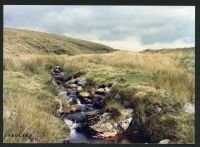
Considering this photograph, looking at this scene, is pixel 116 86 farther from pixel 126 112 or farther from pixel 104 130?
pixel 104 130

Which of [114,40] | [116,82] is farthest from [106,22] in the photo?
[116,82]

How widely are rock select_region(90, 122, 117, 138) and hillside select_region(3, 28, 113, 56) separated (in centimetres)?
95

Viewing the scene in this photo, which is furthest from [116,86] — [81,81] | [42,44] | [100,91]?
[42,44]

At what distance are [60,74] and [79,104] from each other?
477mm

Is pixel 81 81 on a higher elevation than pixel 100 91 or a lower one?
higher

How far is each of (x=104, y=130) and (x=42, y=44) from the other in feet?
4.60

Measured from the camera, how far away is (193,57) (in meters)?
7.63

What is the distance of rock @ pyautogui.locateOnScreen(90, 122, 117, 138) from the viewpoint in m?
7.63

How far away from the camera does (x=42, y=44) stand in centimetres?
791

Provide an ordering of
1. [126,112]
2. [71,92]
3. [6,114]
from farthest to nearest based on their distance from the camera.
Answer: [71,92]
[126,112]
[6,114]

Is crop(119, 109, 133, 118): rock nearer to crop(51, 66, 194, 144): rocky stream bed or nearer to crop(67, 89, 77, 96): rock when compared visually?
crop(51, 66, 194, 144): rocky stream bed

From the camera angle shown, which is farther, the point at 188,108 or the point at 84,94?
the point at 84,94

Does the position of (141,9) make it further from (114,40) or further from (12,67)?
(12,67)

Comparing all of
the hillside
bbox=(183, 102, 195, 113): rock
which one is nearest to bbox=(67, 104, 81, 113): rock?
the hillside
